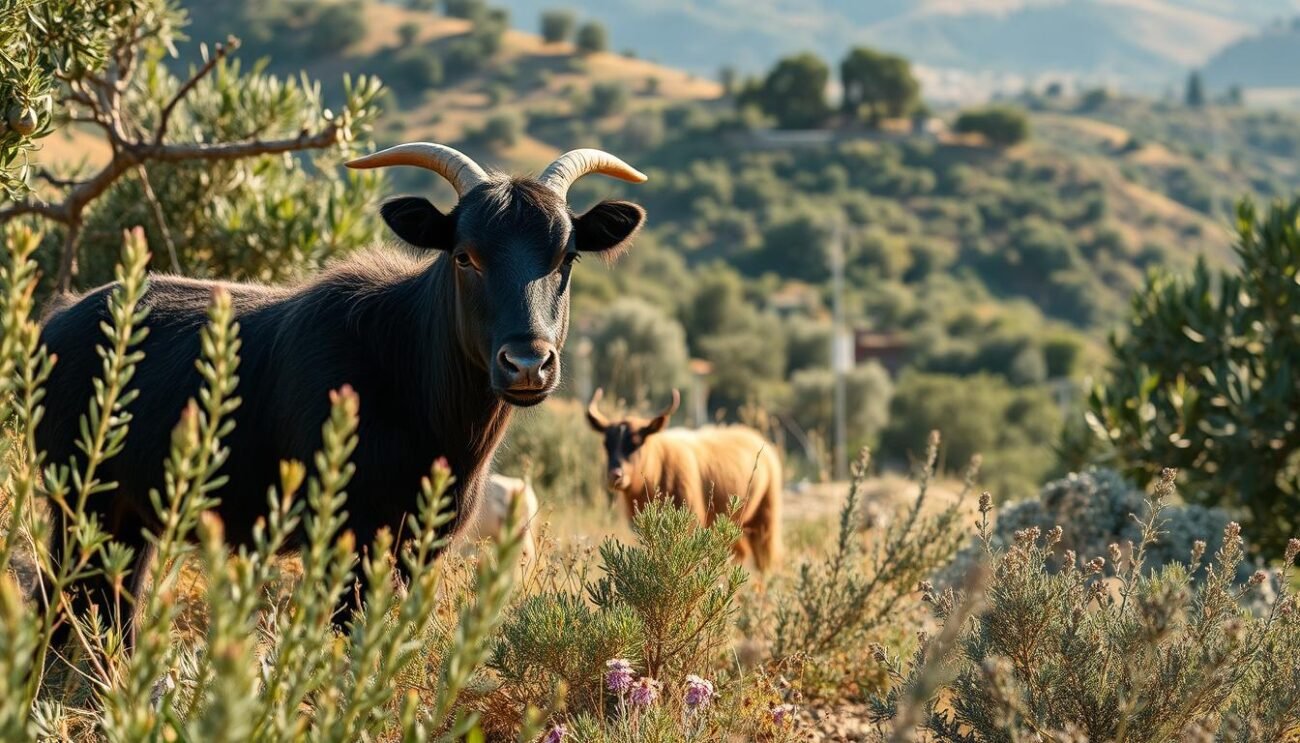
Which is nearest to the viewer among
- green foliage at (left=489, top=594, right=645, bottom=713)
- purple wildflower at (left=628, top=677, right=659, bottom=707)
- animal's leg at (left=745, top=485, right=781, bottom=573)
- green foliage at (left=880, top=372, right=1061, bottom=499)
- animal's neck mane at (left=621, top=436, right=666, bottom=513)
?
purple wildflower at (left=628, top=677, right=659, bottom=707)

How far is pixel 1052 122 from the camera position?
417 feet

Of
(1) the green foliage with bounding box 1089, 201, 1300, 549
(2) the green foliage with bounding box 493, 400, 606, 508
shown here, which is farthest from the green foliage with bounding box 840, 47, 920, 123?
(1) the green foliage with bounding box 1089, 201, 1300, 549

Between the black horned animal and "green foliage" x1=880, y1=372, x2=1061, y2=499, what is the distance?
144ft

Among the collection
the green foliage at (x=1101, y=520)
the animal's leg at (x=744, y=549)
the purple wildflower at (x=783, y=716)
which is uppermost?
the purple wildflower at (x=783, y=716)

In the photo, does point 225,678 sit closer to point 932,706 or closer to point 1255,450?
point 932,706

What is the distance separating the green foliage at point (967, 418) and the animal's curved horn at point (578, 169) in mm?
43338

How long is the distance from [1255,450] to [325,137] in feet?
25.9

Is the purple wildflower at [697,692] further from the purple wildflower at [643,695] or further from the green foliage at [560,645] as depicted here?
the green foliage at [560,645]

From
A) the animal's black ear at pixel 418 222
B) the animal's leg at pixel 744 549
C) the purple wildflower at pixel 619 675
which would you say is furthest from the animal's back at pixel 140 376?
the animal's leg at pixel 744 549

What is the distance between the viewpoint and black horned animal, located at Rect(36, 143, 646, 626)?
4938mm

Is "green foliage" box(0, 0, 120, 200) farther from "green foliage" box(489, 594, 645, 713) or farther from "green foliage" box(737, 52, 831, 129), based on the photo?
"green foliage" box(737, 52, 831, 129)

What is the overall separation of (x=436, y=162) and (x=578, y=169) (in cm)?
61

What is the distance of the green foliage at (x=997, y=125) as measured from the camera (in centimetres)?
9462

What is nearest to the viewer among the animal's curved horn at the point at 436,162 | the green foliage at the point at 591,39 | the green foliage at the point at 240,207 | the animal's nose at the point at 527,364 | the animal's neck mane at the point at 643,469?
the animal's nose at the point at 527,364
